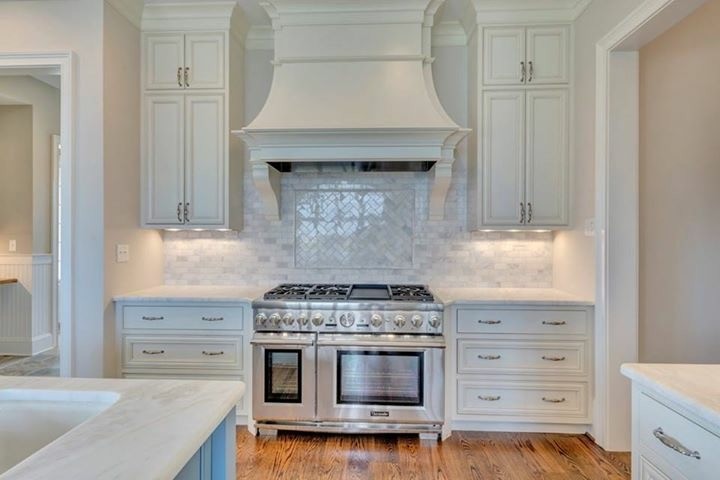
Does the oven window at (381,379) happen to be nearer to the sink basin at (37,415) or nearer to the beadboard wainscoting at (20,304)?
the sink basin at (37,415)

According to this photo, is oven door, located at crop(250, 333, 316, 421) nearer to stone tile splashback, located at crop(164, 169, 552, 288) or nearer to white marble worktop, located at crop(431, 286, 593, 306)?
stone tile splashback, located at crop(164, 169, 552, 288)

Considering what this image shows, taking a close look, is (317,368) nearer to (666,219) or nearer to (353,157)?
(353,157)

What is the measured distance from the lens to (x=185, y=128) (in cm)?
287

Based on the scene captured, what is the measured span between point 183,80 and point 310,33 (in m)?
0.98

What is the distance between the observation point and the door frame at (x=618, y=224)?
2336mm

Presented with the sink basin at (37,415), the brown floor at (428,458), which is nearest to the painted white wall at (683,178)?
the brown floor at (428,458)

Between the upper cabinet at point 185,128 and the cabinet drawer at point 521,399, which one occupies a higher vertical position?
the upper cabinet at point 185,128

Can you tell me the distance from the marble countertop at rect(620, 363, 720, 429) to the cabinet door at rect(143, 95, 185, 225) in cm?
279

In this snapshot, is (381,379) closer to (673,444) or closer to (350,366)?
(350,366)

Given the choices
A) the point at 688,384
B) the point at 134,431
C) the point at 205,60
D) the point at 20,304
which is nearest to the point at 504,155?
the point at 688,384

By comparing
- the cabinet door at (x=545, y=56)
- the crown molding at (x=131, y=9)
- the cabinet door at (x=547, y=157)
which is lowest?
the cabinet door at (x=547, y=157)

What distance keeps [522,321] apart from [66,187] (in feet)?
9.85

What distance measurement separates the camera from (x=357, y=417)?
246 centimetres

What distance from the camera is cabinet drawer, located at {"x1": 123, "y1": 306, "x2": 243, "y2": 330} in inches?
103
